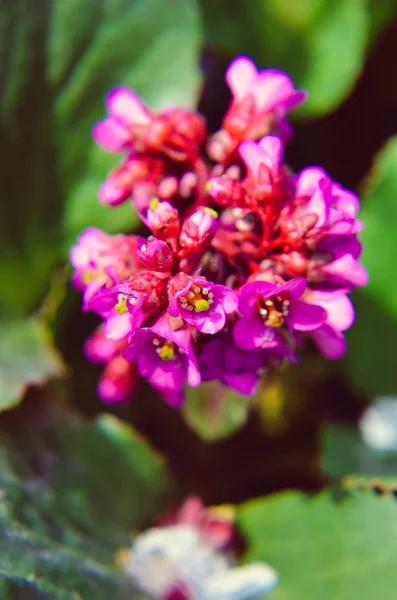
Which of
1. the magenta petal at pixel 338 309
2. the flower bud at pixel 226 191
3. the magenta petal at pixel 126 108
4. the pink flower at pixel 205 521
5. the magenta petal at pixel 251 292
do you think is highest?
the magenta petal at pixel 126 108

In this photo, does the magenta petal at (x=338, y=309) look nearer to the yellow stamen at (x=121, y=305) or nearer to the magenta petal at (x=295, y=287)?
the magenta petal at (x=295, y=287)

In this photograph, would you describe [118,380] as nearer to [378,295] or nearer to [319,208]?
[319,208]

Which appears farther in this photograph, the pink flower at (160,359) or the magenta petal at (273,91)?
the magenta petal at (273,91)

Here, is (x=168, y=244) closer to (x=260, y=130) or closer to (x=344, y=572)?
(x=260, y=130)

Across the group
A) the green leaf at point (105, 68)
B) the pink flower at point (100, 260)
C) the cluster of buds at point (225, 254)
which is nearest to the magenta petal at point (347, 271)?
the cluster of buds at point (225, 254)

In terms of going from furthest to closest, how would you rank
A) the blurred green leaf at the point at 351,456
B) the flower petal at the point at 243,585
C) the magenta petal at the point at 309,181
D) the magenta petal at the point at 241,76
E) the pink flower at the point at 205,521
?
the blurred green leaf at the point at 351,456 → the pink flower at the point at 205,521 → the flower petal at the point at 243,585 → the magenta petal at the point at 241,76 → the magenta petal at the point at 309,181

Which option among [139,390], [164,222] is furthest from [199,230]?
[139,390]

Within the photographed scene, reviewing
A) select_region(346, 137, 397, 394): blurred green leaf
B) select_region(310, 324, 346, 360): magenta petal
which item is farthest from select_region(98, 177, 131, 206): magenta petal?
select_region(346, 137, 397, 394): blurred green leaf
